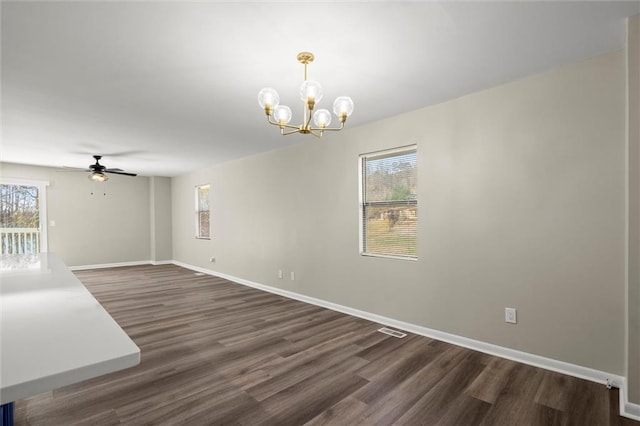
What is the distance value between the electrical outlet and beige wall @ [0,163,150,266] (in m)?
8.67

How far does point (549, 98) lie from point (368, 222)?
2132 mm

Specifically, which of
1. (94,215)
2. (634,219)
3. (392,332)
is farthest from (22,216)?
(634,219)

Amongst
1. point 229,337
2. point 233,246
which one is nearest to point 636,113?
point 229,337

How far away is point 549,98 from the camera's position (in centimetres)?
256

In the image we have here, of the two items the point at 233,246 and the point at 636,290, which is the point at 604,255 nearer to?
the point at 636,290

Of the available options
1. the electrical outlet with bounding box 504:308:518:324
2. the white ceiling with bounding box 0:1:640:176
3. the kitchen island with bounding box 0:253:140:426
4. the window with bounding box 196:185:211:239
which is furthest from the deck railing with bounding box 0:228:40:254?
the electrical outlet with bounding box 504:308:518:324

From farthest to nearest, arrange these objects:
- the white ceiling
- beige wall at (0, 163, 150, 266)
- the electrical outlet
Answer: beige wall at (0, 163, 150, 266)
the electrical outlet
the white ceiling

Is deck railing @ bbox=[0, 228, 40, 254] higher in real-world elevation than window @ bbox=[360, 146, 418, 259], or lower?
lower

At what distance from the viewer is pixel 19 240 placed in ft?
22.3

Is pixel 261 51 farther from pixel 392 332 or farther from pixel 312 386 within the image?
pixel 392 332

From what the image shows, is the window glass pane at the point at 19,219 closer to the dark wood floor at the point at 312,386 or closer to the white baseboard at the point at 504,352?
Answer: the dark wood floor at the point at 312,386

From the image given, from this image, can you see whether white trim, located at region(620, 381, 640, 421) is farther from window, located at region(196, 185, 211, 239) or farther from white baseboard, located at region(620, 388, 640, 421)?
window, located at region(196, 185, 211, 239)

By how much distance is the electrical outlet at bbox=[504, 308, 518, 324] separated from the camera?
272 centimetres

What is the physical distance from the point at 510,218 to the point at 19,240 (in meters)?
9.10
